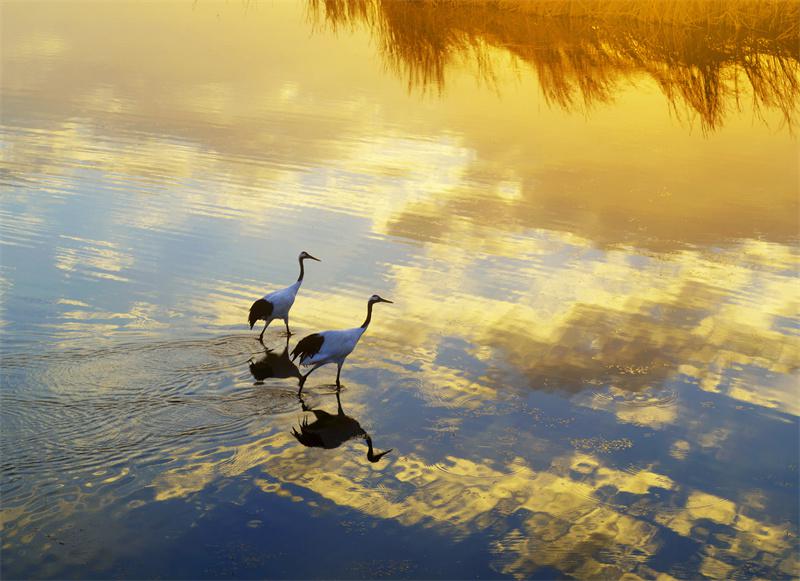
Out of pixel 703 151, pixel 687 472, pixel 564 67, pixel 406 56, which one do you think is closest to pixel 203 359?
pixel 687 472

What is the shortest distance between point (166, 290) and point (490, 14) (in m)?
21.9

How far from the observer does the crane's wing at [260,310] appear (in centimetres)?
1151

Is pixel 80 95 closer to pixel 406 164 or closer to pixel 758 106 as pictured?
pixel 406 164

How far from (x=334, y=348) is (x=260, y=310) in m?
1.44

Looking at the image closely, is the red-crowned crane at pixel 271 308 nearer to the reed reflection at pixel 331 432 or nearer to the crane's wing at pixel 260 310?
the crane's wing at pixel 260 310

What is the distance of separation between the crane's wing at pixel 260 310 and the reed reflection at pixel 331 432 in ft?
A: 6.13

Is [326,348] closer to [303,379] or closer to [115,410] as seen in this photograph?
[303,379]

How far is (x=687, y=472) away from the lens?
9133 mm

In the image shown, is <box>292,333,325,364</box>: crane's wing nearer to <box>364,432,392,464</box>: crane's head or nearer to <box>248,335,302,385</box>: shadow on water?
<box>248,335,302,385</box>: shadow on water

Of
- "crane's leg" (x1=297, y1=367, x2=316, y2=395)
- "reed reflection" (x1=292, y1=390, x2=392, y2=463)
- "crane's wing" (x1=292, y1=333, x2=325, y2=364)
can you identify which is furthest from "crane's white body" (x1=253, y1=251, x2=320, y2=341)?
"reed reflection" (x1=292, y1=390, x2=392, y2=463)

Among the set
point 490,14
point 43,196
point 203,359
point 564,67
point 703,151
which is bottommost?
point 203,359

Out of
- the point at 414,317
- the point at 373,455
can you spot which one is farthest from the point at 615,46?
the point at 373,455

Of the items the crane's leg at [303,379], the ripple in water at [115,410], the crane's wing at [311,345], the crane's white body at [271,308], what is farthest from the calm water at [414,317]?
the crane's wing at [311,345]

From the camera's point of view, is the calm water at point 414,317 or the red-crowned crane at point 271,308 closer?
the calm water at point 414,317
